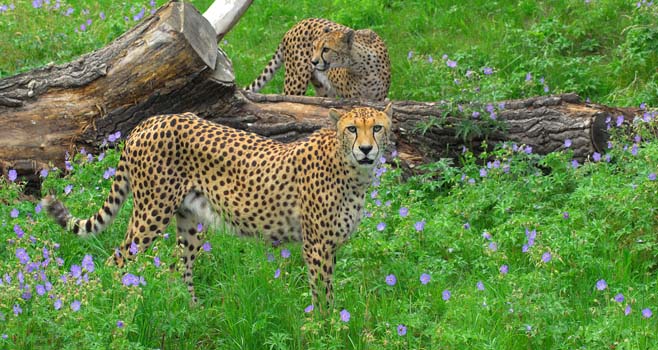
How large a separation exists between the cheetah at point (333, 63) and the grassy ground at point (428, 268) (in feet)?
1.77

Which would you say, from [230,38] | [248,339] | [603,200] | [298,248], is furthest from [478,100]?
[230,38]

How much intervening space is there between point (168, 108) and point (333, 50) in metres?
2.07

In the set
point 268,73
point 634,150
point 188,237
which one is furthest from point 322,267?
point 268,73

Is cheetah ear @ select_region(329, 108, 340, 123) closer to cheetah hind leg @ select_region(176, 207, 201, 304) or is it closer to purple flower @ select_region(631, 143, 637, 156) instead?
cheetah hind leg @ select_region(176, 207, 201, 304)

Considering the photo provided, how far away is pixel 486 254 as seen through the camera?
6.17 m

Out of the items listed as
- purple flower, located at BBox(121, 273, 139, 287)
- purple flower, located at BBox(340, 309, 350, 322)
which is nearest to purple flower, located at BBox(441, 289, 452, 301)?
purple flower, located at BBox(340, 309, 350, 322)

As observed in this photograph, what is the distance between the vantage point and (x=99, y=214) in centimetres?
594

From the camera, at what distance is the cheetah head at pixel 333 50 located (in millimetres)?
8852

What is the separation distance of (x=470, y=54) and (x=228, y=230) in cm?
436

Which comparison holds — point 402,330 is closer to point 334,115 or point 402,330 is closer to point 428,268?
point 428,268

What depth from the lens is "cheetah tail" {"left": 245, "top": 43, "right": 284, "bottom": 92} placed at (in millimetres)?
9250

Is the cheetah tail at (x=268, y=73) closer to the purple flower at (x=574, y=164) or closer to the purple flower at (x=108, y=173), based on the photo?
the purple flower at (x=108, y=173)

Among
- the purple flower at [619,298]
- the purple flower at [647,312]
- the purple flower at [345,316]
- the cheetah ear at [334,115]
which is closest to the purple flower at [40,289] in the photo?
the purple flower at [345,316]

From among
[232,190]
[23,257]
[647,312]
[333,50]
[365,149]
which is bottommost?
[333,50]
